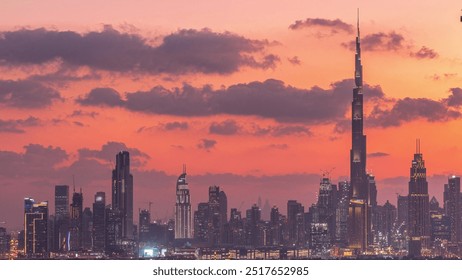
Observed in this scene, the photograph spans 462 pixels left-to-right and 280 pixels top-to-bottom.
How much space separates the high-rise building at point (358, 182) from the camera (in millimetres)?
115000

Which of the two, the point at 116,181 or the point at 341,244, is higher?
the point at 116,181

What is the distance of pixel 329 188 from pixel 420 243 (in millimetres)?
18454

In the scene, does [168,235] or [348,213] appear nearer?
[168,235]

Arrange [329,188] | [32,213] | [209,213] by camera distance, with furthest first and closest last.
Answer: [329,188], [209,213], [32,213]

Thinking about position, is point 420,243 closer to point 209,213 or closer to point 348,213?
point 348,213

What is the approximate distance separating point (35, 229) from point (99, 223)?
21.0 meters

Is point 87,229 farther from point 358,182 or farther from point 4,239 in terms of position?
point 358,182

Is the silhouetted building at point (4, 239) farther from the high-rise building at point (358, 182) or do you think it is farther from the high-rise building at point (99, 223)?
the high-rise building at point (358, 182)

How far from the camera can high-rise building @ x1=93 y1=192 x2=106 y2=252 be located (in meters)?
92.7

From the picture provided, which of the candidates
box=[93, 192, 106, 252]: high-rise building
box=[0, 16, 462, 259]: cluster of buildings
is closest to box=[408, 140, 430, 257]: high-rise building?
box=[0, 16, 462, 259]: cluster of buildings

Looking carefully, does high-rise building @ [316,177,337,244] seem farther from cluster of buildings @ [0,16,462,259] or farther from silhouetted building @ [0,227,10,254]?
silhouetted building @ [0,227,10,254]
